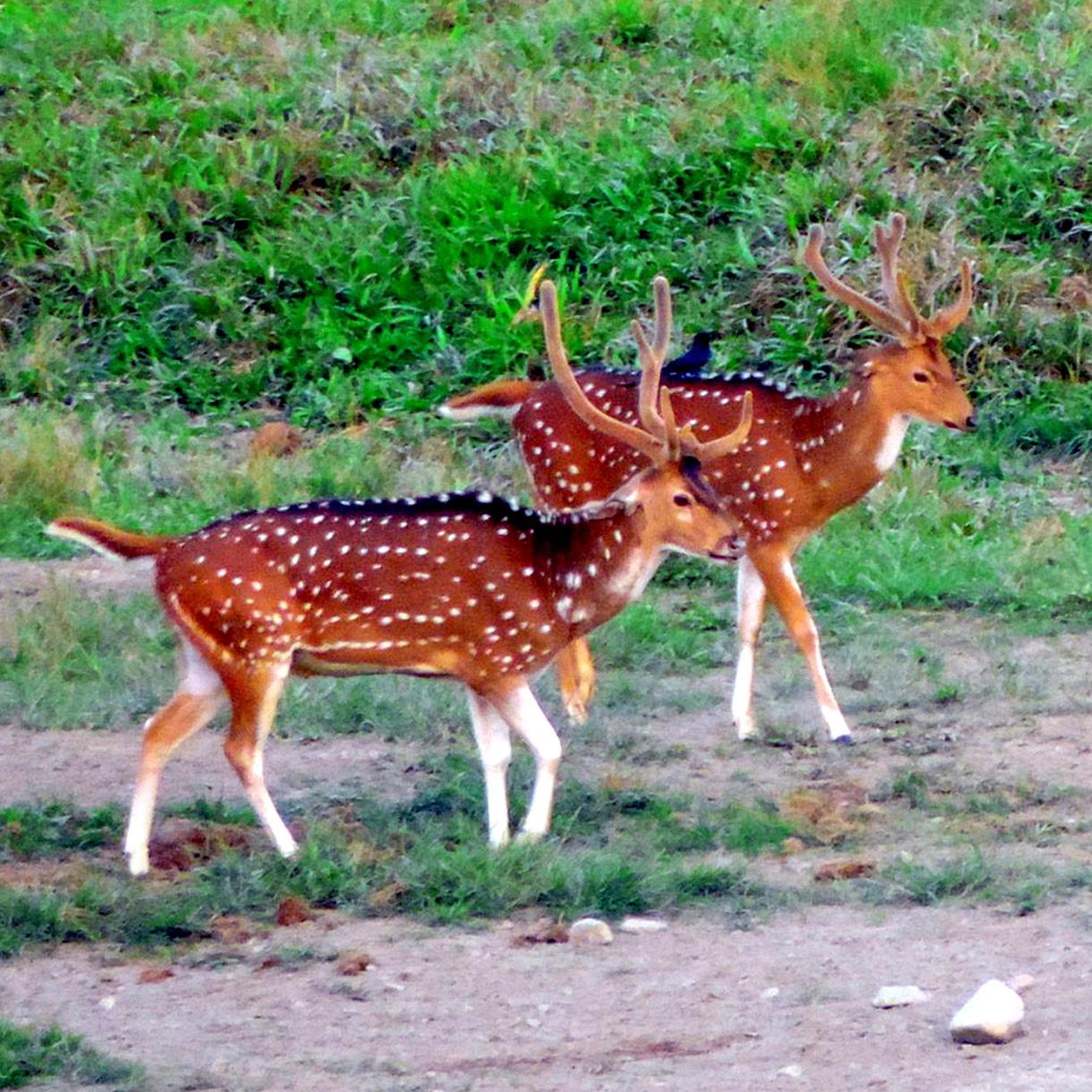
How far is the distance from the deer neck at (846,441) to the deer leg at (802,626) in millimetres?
366

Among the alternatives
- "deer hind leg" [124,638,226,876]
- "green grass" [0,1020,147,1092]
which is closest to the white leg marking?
"deer hind leg" [124,638,226,876]

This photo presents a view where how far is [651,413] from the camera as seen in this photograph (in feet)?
24.0

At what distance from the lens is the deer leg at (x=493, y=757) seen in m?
6.88

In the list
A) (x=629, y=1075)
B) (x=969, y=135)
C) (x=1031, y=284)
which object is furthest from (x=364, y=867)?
(x=969, y=135)

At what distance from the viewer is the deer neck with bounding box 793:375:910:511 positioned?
8.77m

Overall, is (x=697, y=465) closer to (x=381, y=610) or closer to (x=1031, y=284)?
(x=381, y=610)

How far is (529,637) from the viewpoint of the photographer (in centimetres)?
700

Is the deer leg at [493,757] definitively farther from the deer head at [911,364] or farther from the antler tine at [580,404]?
the deer head at [911,364]

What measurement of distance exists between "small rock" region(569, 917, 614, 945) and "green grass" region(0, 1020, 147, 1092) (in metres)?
1.47

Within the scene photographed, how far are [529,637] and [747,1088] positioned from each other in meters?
2.33

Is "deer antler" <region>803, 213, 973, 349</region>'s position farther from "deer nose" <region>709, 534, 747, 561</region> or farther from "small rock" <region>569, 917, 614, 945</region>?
"small rock" <region>569, 917, 614, 945</region>

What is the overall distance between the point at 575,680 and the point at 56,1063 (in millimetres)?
3750

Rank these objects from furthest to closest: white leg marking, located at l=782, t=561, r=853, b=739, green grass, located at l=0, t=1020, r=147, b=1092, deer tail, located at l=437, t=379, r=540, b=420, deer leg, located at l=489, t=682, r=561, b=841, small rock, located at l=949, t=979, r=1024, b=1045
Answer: deer tail, located at l=437, t=379, r=540, b=420, white leg marking, located at l=782, t=561, r=853, b=739, deer leg, located at l=489, t=682, r=561, b=841, small rock, located at l=949, t=979, r=1024, b=1045, green grass, located at l=0, t=1020, r=147, b=1092

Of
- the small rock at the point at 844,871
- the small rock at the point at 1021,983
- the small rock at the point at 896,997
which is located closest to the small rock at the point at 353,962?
the small rock at the point at 896,997
